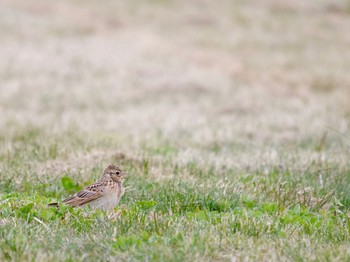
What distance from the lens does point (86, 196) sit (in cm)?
603

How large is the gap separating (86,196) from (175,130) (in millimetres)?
7434

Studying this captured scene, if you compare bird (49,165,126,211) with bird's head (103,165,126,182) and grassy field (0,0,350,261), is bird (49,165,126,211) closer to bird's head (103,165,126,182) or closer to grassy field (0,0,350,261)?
bird's head (103,165,126,182)

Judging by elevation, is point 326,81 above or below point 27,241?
below

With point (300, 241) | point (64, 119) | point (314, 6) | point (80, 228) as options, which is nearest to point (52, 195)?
point (80, 228)

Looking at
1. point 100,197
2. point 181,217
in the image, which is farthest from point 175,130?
point 181,217

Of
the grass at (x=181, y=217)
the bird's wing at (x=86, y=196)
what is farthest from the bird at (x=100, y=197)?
the grass at (x=181, y=217)

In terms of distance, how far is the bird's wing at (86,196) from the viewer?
19.7 ft

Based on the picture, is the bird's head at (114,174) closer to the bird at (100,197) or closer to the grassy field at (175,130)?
the bird at (100,197)

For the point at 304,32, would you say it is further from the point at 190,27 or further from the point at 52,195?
the point at 52,195

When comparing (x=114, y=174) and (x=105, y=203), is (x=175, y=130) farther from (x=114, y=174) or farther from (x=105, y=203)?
(x=105, y=203)

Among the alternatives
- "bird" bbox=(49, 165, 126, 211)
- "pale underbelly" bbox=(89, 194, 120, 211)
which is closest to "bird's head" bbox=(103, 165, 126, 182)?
"bird" bbox=(49, 165, 126, 211)

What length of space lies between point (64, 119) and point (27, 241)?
32.0 feet

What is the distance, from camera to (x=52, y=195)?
22.4ft

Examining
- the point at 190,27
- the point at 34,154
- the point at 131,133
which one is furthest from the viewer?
the point at 190,27
